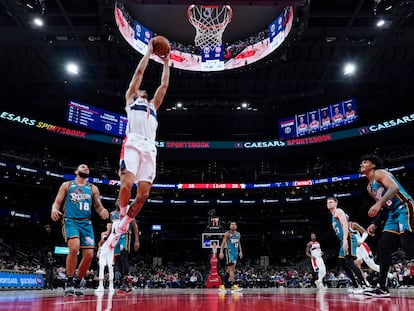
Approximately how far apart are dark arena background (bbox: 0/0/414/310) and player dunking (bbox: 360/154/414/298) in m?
4.99

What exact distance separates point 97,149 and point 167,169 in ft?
21.2

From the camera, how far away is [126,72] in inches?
823

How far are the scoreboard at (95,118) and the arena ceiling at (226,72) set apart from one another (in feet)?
4.48

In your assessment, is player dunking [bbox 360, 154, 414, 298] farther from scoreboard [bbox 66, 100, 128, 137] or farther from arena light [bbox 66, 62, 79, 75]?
scoreboard [bbox 66, 100, 128, 137]

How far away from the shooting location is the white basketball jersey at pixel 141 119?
4.56 metres

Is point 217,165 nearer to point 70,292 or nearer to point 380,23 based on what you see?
point 380,23

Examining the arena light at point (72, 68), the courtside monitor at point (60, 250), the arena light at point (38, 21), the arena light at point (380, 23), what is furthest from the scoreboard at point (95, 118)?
the arena light at point (380, 23)

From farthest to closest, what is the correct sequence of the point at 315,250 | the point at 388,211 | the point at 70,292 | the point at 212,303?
the point at 315,250
the point at 70,292
the point at 388,211
the point at 212,303

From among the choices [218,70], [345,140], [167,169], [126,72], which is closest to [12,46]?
[126,72]

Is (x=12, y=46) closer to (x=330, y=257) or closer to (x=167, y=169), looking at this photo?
(x=167, y=169)

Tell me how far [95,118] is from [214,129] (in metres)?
10.8

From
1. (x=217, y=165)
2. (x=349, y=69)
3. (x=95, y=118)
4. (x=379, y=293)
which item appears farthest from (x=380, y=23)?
(x=217, y=165)

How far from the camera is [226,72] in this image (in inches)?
648

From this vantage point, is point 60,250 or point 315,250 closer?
point 315,250
